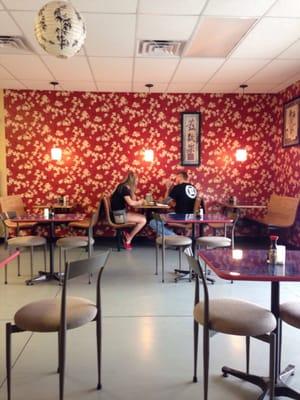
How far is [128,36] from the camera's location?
4.14 metres

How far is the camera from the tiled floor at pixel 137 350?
2.20m

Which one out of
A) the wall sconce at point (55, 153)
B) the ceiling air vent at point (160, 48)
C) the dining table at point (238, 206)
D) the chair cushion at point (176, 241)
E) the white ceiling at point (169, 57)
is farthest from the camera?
the wall sconce at point (55, 153)

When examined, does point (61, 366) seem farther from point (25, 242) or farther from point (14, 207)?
point (14, 207)

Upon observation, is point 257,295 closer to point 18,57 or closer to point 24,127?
point 18,57

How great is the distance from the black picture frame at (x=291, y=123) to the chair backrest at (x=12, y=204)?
16.4ft

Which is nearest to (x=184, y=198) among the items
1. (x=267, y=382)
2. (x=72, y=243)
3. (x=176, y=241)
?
(x=176, y=241)

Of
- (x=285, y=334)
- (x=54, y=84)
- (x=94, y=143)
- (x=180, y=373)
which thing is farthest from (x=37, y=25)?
(x=94, y=143)

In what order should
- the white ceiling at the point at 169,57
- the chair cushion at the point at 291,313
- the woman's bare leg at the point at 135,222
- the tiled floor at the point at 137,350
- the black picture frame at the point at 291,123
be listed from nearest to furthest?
1. the chair cushion at the point at 291,313
2. the tiled floor at the point at 137,350
3. the white ceiling at the point at 169,57
4. the black picture frame at the point at 291,123
5. the woman's bare leg at the point at 135,222

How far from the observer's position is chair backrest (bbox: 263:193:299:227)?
19.7 feet

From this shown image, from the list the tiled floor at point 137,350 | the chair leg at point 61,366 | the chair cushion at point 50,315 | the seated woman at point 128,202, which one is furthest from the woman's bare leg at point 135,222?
the chair leg at point 61,366

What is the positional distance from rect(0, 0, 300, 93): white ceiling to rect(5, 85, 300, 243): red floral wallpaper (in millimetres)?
296

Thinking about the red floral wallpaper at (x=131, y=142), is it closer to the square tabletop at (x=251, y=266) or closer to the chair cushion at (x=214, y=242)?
the chair cushion at (x=214, y=242)

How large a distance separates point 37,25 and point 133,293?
2781 millimetres

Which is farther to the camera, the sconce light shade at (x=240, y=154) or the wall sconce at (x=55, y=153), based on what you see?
the sconce light shade at (x=240, y=154)
